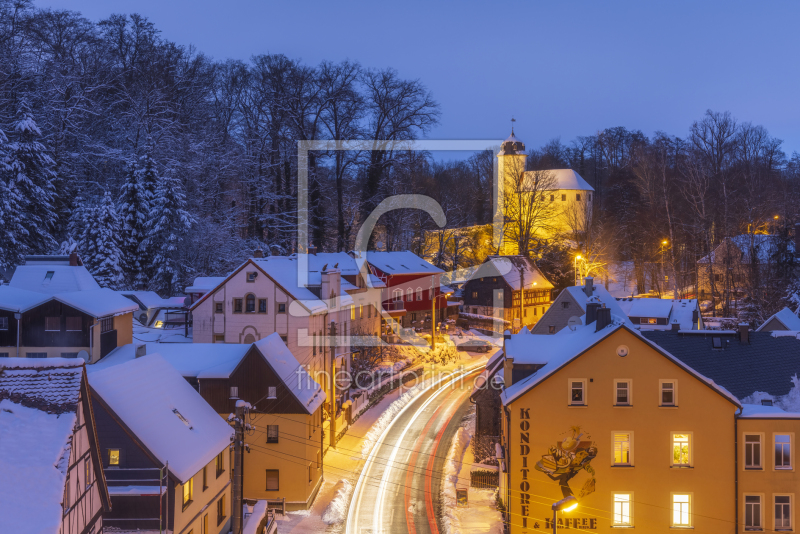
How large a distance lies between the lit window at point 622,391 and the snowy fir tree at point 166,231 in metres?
29.9

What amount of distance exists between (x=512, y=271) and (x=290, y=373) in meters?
34.3

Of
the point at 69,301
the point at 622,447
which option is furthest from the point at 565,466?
the point at 69,301

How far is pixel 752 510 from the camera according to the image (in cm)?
2033

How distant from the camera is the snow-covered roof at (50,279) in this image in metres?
31.8

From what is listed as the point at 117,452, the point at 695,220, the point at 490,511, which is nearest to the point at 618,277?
the point at 695,220

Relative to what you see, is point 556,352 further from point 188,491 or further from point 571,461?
point 188,491

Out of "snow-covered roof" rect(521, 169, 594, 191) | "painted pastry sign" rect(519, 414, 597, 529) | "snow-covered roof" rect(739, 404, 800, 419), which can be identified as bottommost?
"painted pastry sign" rect(519, 414, 597, 529)

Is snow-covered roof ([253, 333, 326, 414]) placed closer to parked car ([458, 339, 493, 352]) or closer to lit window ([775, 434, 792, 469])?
lit window ([775, 434, 792, 469])

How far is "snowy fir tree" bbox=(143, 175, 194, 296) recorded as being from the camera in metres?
41.4

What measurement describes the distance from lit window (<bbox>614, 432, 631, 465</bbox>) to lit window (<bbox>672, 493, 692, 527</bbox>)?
72.5 inches

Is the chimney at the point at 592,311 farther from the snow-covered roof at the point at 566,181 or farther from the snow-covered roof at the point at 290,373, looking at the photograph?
the snow-covered roof at the point at 566,181

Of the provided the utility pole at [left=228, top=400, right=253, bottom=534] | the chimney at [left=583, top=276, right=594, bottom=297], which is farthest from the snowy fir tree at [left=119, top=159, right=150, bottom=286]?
the utility pole at [left=228, top=400, right=253, bottom=534]

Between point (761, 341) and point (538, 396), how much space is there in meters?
8.91

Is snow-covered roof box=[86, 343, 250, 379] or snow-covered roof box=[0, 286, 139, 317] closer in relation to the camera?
snow-covered roof box=[86, 343, 250, 379]
